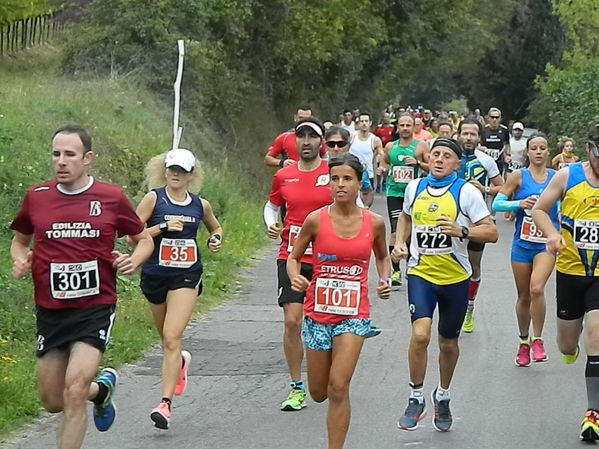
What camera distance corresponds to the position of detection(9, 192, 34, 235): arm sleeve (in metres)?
7.18

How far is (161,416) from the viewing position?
8.47 metres

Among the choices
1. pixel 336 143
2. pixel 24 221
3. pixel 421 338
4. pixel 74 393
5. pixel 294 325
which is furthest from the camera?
pixel 336 143

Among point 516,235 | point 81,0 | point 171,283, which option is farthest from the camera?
point 81,0

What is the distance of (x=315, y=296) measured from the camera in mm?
7680

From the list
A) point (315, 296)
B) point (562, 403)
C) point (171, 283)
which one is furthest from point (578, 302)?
point (171, 283)

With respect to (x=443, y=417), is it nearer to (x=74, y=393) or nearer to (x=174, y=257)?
(x=174, y=257)

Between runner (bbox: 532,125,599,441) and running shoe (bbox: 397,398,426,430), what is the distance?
1071 millimetres

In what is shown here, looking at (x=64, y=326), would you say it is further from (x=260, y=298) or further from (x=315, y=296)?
(x=260, y=298)

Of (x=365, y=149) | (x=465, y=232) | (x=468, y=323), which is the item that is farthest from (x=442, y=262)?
(x=365, y=149)

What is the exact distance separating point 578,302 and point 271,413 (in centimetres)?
236

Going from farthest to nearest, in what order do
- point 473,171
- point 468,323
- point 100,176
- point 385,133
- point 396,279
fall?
point 385,133, point 100,176, point 396,279, point 473,171, point 468,323

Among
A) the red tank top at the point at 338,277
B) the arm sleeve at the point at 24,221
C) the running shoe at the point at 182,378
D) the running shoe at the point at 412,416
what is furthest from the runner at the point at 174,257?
the arm sleeve at the point at 24,221

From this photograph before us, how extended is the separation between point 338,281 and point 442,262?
4.20ft

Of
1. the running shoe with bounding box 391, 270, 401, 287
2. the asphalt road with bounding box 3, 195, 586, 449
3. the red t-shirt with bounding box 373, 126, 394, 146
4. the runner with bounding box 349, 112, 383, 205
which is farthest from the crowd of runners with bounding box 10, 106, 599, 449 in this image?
the red t-shirt with bounding box 373, 126, 394, 146
